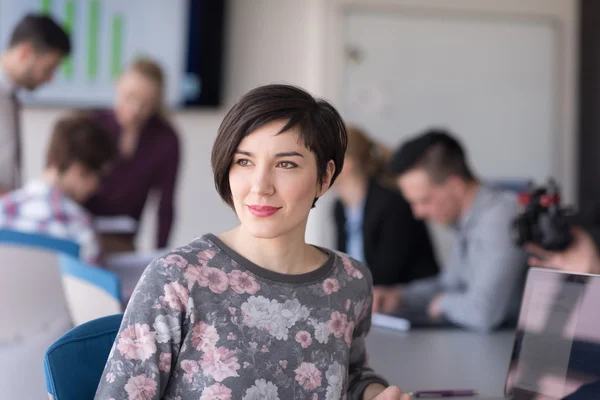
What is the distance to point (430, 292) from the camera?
2.77 meters

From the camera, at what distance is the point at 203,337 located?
106 cm

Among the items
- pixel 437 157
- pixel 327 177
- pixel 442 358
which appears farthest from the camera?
pixel 437 157

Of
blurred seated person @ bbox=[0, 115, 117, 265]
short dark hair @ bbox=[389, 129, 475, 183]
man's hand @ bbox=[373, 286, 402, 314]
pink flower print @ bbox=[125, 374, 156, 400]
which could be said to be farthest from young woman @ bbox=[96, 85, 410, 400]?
blurred seated person @ bbox=[0, 115, 117, 265]

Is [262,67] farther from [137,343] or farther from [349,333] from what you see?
[137,343]

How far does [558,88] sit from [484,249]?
8.70 ft

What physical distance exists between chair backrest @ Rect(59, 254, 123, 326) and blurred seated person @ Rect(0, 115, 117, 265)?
62cm

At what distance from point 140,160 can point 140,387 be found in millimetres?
2871

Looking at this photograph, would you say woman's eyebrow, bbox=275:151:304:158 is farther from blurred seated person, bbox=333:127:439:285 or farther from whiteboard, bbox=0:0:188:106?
whiteboard, bbox=0:0:188:106

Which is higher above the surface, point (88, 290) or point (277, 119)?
point (277, 119)

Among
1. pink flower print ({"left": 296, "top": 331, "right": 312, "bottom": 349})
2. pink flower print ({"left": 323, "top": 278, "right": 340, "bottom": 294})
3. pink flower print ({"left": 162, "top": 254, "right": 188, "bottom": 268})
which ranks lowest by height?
pink flower print ({"left": 296, "top": 331, "right": 312, "bottom": 349})

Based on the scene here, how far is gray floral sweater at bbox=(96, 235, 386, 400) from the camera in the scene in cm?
101

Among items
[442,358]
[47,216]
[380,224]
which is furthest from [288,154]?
[380,224]

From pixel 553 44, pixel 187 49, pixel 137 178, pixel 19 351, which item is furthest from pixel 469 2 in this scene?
pixel 19 351

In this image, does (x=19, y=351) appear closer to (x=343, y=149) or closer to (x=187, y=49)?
(x=343, y=149)
